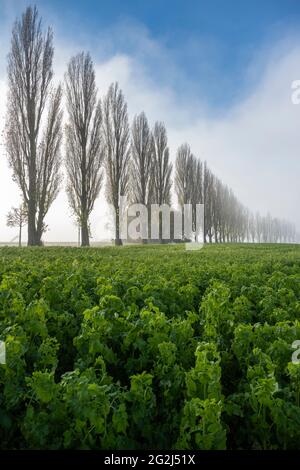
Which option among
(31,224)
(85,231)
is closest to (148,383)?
(31,224)

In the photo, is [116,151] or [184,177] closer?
[116,151]

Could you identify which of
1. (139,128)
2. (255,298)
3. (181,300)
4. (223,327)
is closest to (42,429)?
(223,327)

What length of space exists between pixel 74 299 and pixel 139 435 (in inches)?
87.3

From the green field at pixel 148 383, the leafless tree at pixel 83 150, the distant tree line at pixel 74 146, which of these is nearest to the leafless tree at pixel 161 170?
the distant tree line at pixel 74 146

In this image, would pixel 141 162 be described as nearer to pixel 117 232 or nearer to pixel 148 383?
pixel 117 232

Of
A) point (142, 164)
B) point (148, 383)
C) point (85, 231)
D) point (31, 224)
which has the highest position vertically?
point (142, 164)

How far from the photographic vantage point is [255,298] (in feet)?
18.2

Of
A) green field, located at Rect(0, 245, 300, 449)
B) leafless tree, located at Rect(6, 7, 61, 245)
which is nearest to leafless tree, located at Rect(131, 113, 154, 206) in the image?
leafless tree, located at Rect(6, 7, 61, 245)

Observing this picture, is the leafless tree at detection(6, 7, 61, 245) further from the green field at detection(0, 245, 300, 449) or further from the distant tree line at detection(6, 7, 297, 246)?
the green field at detection(0, 245, 300, 449)

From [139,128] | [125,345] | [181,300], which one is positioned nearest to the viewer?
[125,345]

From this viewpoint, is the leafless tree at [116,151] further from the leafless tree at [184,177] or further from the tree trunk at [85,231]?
the leafless tree at [184,177]
